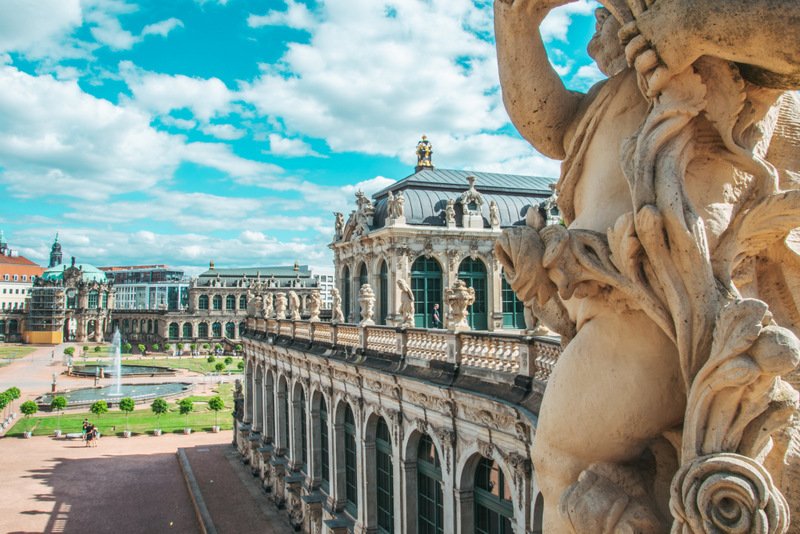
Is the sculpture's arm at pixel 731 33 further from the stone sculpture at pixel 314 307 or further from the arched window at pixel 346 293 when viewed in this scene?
the arched window at pixel 346 293

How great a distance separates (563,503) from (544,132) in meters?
2.45

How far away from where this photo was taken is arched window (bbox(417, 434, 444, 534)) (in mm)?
15773

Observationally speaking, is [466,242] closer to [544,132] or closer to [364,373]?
[364,373]

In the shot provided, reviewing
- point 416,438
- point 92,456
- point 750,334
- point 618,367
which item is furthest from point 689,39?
point 92,456

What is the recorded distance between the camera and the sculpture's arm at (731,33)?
2.81m

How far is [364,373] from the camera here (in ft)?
61.6

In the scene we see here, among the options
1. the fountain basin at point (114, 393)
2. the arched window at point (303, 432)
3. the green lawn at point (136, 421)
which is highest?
the arched window at point (303, 432)

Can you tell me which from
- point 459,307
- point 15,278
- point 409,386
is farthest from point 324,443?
point 15,278

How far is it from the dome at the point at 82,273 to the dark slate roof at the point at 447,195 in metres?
131

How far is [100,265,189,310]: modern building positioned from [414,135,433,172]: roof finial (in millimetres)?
135504

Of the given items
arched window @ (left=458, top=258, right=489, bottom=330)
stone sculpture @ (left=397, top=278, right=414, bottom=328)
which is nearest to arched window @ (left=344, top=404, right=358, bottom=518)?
stone sculpture @ (left=397, top=278, right=414, bottom=328)

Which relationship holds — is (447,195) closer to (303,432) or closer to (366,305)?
(366,305)

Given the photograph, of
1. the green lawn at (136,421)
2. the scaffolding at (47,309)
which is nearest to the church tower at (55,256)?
the scaffolding at (47,309)

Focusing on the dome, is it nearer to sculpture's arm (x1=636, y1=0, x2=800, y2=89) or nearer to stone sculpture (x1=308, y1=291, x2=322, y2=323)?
stone sculpture (x1=308, y1=291, x2=322, y2=323)
